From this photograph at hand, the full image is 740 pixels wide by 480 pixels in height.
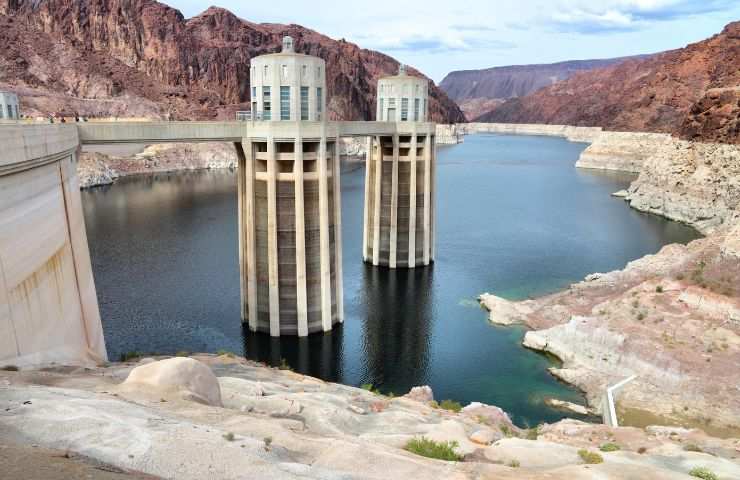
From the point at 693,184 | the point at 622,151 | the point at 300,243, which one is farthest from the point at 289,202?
the point at 622,151

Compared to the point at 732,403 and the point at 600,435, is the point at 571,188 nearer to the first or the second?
the point at 732,403

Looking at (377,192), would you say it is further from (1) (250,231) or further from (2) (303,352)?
(2) (303,352)

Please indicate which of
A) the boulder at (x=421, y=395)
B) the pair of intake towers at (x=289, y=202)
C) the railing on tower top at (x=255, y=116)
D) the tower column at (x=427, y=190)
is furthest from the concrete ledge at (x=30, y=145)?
the tower column at (x=427, y=190)

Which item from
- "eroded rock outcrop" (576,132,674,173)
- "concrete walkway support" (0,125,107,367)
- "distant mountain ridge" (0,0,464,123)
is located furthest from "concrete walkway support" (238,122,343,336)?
"eroded rock outcrop" (576,132,674,173)

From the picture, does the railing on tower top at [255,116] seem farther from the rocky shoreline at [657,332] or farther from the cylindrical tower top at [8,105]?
the rocky shoreline at [657,332]

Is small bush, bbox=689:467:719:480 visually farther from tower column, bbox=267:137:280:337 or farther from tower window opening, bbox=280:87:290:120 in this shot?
tower window opening, bbox=280:87:290:120
